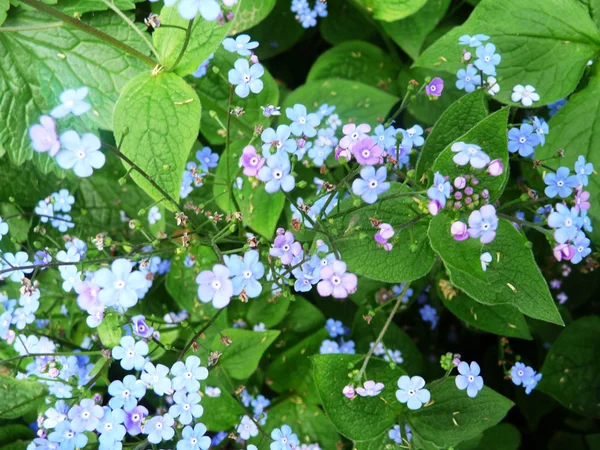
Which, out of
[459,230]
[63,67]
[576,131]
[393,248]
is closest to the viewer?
[459,230]

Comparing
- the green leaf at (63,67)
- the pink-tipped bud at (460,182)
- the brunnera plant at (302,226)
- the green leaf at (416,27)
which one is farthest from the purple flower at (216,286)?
the green leaf at (416,27)

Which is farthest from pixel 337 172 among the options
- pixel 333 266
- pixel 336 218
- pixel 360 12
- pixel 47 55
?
pixel 47 55

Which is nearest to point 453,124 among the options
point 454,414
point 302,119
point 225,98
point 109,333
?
point 302,119

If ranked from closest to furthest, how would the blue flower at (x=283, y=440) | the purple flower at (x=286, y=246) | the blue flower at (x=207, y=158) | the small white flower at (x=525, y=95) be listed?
the purple flower at (x=286, y=246) → the blue flower at (x=283, y=440) → the small white flower at (x=525, y=95) → the blue flower at (x=207, y=158)

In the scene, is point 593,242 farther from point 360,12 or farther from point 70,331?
point 70,331

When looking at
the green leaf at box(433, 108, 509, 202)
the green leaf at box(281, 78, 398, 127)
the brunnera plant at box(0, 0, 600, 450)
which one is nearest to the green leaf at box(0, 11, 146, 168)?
the brunnera plant at box(0, 0, 600, 450)

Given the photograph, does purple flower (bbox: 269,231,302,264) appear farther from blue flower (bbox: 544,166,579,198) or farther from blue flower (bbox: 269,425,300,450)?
blue flower (bbox: 544,166,579,198)

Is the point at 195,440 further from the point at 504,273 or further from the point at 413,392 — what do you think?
the point at 504,273

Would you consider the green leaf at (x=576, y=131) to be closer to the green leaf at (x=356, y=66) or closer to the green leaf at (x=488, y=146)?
the green leaf at (x=488, y=146)

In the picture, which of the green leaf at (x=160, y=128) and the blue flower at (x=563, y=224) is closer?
the blue flower at (x=563, y=224)
